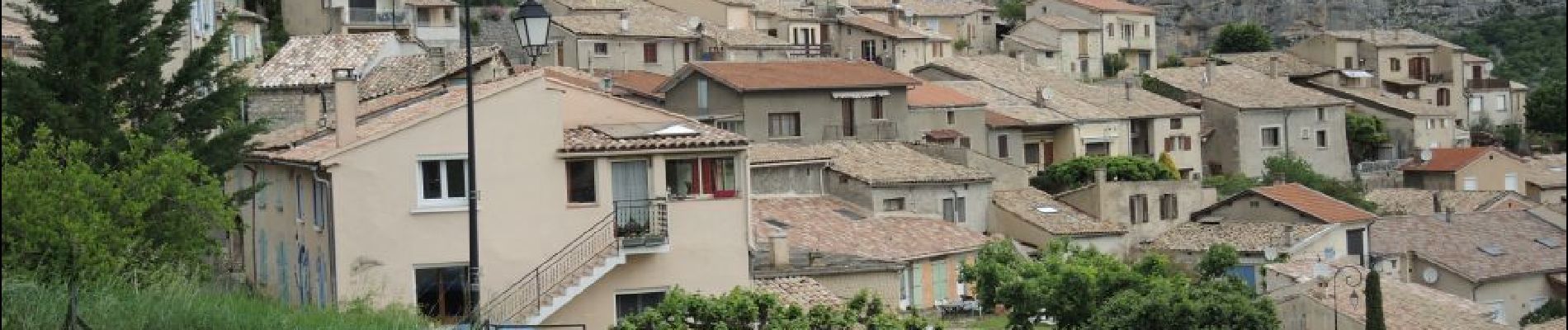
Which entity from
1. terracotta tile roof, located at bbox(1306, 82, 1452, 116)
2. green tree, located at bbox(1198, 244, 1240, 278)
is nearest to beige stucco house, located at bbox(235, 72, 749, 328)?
green tree, located at bbox(1198, 244, 1240, 278)

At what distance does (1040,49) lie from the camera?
97.8 meters

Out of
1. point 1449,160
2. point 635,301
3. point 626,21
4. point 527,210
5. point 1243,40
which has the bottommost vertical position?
point 635,301

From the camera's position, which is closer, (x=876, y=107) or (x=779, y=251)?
(x=779, y=251)

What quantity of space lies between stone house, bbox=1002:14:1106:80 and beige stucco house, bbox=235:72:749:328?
216ft

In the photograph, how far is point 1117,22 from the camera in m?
106

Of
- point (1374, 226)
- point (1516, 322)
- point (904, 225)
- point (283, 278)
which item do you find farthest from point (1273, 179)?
point (283, 278)

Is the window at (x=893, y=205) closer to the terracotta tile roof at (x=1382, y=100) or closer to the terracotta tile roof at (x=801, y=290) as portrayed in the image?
the terracotta tile roof at (x=801, y=290)

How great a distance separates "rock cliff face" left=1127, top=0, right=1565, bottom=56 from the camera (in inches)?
5098

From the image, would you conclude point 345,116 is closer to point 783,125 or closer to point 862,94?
point 783,125

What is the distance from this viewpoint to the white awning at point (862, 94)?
61.2 m

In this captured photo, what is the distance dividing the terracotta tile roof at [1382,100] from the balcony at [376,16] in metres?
34.3

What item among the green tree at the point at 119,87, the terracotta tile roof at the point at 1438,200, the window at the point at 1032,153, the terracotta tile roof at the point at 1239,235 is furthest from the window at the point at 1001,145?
the green tree at the point at 119,87

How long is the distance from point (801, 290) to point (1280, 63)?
2576 inches

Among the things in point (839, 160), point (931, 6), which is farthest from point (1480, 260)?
point (931, 6)
